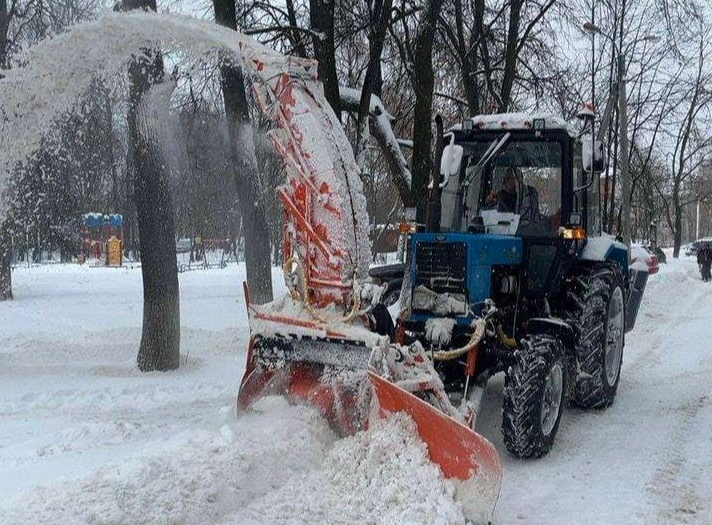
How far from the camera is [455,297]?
5766mm

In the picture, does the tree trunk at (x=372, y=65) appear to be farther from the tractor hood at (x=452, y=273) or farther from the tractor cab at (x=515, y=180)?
the tractor hood at (x=452, y=273)

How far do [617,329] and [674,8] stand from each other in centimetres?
877

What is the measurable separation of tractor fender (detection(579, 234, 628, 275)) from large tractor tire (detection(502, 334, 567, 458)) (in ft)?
5.56

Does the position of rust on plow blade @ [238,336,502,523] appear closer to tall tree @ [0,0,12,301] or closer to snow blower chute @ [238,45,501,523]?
snow blower chute @ [238,45,501,523]

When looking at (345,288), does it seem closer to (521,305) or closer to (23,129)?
(521,305)

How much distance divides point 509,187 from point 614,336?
1926 mm

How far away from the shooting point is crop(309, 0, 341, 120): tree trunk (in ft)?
35.7

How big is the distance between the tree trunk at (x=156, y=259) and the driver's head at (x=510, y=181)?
392 cm

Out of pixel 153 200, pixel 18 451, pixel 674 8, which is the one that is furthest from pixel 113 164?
pixel 674 8

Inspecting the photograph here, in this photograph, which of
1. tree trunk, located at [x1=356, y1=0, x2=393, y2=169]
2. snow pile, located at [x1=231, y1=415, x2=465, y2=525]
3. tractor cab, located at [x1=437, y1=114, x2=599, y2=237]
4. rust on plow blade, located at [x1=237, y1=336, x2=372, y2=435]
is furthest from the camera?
tree trunk, located at [x1=356, y1=0, x2=393, y2=169]

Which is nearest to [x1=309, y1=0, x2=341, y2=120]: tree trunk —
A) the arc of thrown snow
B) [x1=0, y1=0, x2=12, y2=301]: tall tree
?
[x1=0, y1=0, x2=12, y2=301]: tall tree

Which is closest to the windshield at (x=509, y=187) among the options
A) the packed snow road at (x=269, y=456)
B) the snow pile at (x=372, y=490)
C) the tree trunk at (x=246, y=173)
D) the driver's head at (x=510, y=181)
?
the driver's head at (x=510, y=181)

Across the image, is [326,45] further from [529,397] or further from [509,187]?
[529,397]

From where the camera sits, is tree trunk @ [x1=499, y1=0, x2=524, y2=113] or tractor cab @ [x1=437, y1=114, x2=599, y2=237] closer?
tractor cab @ [x1=437, y1=114, x2=599, y2=237]
